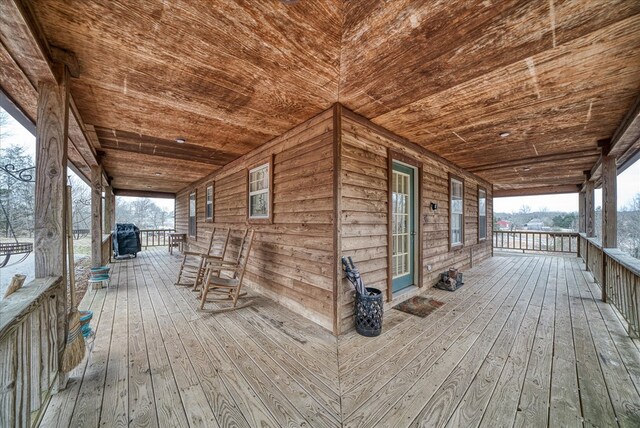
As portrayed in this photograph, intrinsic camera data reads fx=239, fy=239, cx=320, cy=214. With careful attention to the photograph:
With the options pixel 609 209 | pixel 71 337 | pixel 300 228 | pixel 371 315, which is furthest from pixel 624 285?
pixel 71 337

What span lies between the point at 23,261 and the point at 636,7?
5182mm

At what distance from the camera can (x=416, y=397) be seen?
1.63 m

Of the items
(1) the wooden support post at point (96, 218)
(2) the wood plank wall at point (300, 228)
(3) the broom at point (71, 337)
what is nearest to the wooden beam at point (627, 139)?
(2) the wood plank wall at point (300, 228)

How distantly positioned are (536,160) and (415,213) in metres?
3.26

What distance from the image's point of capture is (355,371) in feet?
6.30

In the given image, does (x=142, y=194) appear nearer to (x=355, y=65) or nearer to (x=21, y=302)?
(x=21, y=302)

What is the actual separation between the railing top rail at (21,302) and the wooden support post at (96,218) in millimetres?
3826

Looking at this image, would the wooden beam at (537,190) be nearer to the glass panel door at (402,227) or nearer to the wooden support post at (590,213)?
the wooden support post at (590,213)

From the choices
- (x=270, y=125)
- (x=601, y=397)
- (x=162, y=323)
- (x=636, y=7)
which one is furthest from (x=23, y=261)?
(x=636, y=7)

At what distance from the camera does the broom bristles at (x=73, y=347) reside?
66.4 inches

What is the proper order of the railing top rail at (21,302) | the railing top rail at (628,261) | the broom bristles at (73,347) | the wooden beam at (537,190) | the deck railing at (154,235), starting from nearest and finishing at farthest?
the railing top rail at (21,302) → the broom bristles at (73,347) → the railing top rail at (628,261) → the wooden beam at (537,190) → the deck railing at (154,235)

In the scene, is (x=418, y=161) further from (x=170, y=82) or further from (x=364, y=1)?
(x=170, y=82)

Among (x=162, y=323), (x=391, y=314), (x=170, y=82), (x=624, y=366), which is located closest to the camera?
(x=624, y=366)

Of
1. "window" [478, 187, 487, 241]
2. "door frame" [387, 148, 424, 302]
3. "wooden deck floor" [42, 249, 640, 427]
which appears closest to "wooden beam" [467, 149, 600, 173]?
"window" [478, 187, 487, 241]
